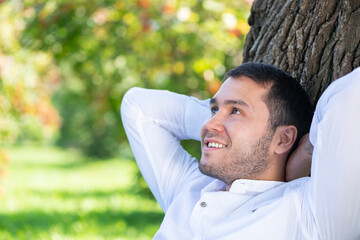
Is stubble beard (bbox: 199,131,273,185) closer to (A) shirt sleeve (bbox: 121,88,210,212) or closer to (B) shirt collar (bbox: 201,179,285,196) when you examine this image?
(B) shirt collar (bbox: 201,179,285,196)

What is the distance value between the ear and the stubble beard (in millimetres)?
38

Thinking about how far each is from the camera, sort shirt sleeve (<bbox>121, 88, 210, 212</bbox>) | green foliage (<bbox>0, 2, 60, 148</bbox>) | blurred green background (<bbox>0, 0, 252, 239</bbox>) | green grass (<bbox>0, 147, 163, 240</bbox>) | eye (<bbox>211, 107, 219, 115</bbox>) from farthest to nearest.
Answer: green foliage (<bbox>0, 2, 60, 148</bbox>) < green grass (<bbox>0, 147, 163, 240</bbox>) < blurred green background (<bbox>0, 0, 252, 239</bbox>) < shirt sleeve (<bbox>121, 88, 210, 212</bbox>) < eye (<bbox>211, 107, 219, 115</bbox>)

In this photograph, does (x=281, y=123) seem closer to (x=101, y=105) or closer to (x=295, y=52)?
(x=295, y=52)

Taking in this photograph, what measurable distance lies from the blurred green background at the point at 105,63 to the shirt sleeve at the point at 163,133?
3.72m

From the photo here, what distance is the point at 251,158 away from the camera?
2.25m

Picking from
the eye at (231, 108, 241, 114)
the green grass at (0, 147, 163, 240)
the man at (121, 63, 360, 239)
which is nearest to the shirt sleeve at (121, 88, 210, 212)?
the man at (121, 63, 360, 239)

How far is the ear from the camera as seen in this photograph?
2291 millimetres

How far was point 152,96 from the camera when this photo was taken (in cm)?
290

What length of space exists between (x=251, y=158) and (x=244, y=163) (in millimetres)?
33

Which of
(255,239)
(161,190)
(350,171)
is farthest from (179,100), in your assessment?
(350,171)

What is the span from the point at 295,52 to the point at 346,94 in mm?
802

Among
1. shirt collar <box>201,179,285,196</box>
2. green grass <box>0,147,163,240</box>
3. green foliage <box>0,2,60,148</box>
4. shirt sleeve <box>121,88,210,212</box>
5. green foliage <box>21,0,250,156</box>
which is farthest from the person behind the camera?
green foliage <box>0,2,60,148</box>

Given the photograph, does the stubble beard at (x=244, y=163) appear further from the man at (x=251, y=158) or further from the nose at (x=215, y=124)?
the nose at (x=215, y=124)

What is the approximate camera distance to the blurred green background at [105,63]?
7.05 metres
